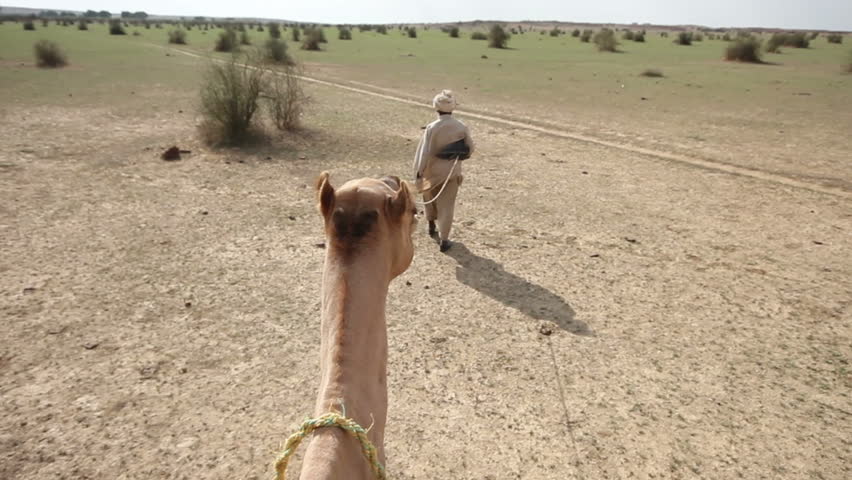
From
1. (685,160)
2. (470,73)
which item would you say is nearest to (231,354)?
(685,160)

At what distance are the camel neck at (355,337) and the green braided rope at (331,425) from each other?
4.2 inches

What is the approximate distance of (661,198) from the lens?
956cm

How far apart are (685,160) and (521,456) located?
388 inches

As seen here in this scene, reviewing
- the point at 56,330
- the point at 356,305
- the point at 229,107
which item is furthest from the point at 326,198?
the point at 229,107

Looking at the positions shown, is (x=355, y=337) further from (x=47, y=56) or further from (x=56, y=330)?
(x=47, y=56)

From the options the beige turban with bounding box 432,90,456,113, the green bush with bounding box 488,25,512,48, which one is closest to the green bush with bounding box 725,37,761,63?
the green bush with bounding box 488,25,512,48

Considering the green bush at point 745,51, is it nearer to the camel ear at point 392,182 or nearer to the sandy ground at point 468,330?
the sandy ground at point 468,330

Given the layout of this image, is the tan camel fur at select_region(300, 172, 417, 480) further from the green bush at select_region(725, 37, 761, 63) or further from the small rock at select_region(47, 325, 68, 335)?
the green bush at select_region(725, 37, 761, 63)

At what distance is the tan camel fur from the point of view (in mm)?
1799

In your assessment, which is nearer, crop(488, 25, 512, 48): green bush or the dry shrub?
the dry shrub

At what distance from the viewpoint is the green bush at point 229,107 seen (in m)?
12.5

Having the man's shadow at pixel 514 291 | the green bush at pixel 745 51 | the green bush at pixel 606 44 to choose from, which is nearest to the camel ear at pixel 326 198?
the man's shadow at pixel 514 291

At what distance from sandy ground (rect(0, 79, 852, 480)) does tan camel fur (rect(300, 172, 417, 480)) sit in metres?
2.15

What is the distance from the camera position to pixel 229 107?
40.9 ft
